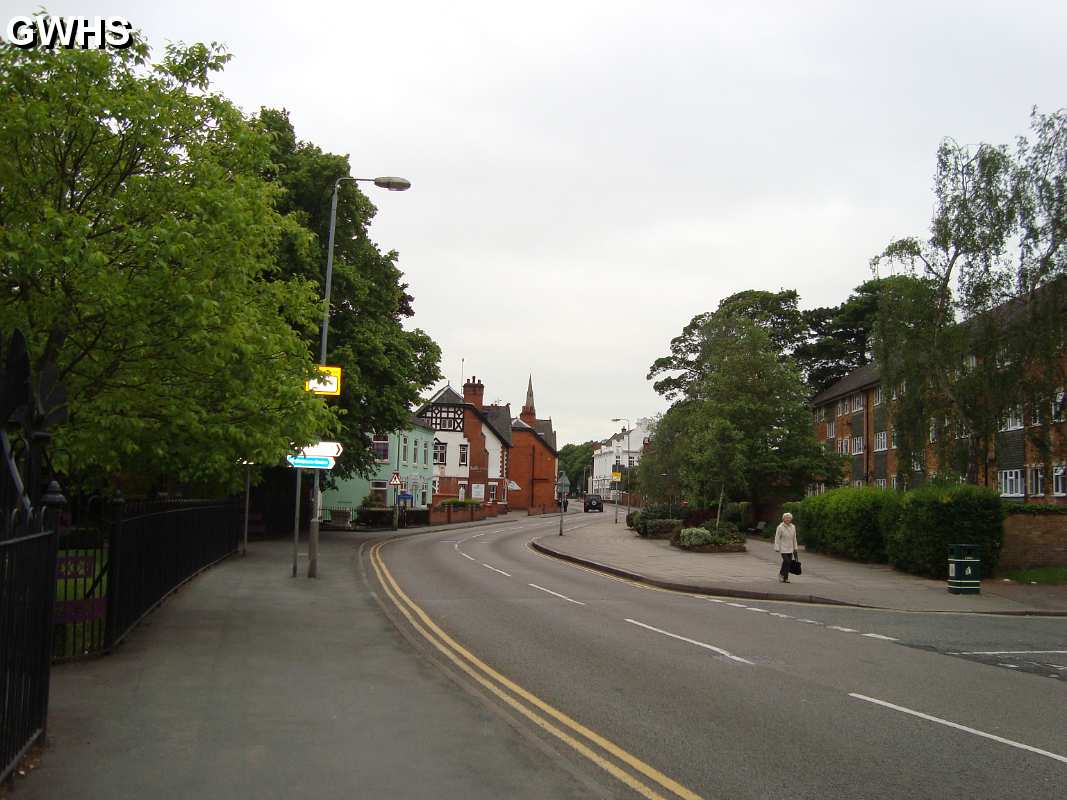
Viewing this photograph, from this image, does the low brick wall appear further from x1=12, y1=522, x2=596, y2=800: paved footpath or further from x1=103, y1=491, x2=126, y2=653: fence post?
x1=103, y1=491, x2=126, y2=653: fence post

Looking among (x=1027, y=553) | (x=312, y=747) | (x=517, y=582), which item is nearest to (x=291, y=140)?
(x=517, y=582)

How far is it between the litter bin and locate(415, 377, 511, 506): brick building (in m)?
50.1

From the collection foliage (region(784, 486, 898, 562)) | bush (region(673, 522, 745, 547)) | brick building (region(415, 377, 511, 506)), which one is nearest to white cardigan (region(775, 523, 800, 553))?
foliage (region(784, 486, 898, 562))

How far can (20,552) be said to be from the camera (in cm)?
557

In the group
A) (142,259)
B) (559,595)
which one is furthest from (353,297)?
(142,259)

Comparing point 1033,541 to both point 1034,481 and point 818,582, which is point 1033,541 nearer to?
point 818,582

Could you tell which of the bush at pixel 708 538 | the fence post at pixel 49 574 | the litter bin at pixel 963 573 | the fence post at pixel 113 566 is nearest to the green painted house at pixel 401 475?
the bush at pixel 708 538

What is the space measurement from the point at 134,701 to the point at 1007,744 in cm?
746

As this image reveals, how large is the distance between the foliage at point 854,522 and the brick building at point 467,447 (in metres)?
40.6

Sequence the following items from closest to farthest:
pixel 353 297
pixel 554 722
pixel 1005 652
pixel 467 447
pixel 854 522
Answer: pixel 554 722 < pixel 1005 652 < pixel 854 522 < pixel 353 297 < pixel 467 447

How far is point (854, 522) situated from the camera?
28.2 m

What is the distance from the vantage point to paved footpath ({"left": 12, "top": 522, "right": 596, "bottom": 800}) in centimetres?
Answer: 579

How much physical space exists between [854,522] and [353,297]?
1907cm

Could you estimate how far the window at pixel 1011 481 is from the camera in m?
42.0
